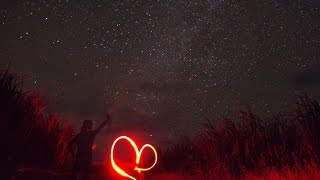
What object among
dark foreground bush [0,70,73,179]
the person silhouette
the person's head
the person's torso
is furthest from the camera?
the person's head

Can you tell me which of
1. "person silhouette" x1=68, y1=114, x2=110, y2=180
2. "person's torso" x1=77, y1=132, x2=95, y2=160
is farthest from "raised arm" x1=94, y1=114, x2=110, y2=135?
"person's torso" x1=77, y1=132, x2=95, y2=160

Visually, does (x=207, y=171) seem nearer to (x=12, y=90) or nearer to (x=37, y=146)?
(x=37, y=146)

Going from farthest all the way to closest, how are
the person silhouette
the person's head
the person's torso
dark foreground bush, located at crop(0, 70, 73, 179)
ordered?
the person's head → the person's torso → the person silhouette → dark foreground bush, located at crop(0, 70, 73, 179)

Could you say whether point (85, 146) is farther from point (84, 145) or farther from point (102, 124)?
point (102, 124)

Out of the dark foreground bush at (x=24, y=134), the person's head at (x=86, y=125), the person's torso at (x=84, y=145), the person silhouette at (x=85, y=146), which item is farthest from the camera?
the person's head at (x=86, y=125)

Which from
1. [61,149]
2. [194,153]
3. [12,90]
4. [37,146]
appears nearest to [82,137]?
[61,149]

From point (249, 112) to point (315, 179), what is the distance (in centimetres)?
613

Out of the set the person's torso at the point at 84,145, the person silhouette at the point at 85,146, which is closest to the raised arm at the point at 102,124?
the person silhouette at the point at 85,146

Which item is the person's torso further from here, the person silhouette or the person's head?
the person's head

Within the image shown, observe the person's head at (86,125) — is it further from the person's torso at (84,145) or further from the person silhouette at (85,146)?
the person's torso at (84,145)

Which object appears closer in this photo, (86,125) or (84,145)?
(84,145)

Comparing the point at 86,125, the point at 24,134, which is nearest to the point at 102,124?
the point at 86,125

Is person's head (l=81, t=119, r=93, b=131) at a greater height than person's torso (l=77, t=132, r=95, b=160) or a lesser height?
greater

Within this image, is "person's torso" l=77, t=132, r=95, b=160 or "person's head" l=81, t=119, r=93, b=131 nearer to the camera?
"person's torso" l=77, t=132, r=95, b=160
